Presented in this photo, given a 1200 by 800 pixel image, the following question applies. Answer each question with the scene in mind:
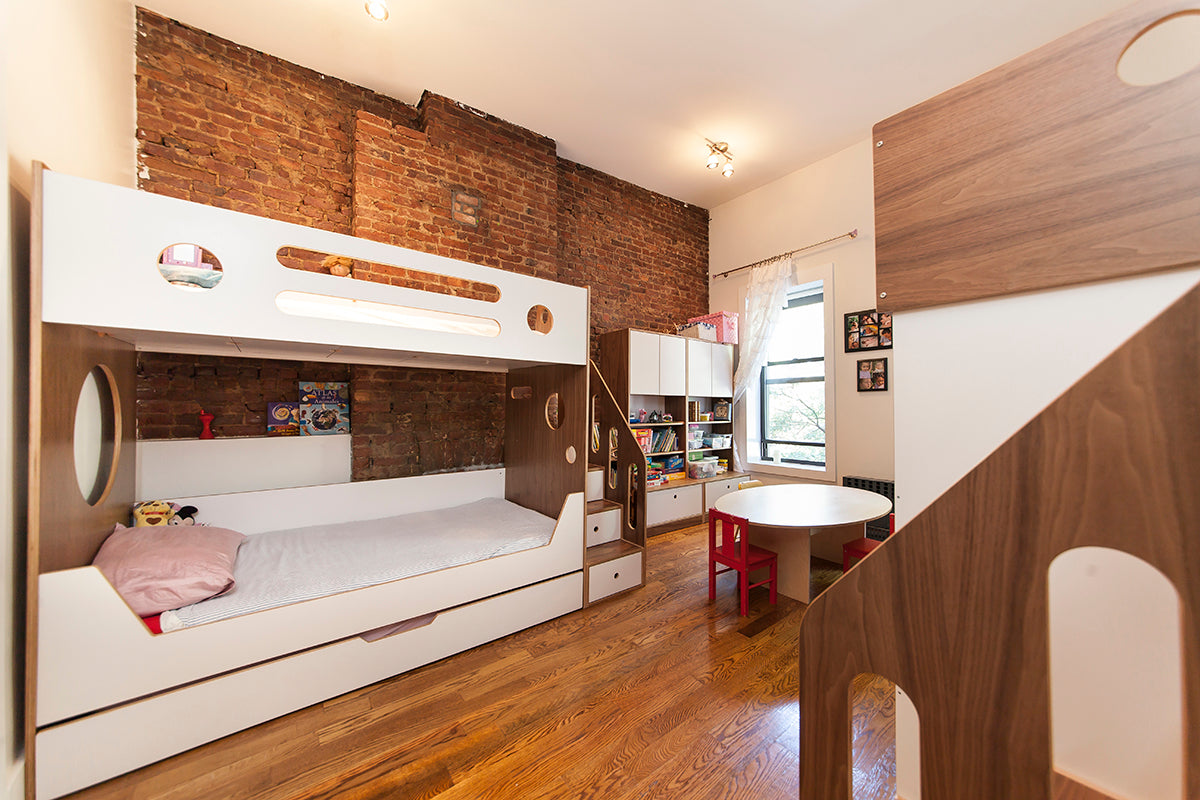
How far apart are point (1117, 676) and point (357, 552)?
2.40 metres

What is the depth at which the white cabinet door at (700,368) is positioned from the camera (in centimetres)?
411

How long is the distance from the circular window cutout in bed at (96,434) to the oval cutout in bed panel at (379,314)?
2.31 feet

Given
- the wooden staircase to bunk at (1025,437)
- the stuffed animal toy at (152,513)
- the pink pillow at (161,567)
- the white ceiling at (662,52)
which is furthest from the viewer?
the white ceiling at (662,52)

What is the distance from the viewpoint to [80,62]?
1612mm

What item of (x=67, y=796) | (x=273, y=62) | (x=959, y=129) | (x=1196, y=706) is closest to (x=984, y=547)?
(x=1196, y=706)

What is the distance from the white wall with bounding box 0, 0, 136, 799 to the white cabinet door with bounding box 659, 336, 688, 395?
345 centimetres

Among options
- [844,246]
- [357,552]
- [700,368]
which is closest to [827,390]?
[700,368]

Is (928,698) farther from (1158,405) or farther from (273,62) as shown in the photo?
(273,62)

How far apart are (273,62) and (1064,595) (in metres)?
4.22

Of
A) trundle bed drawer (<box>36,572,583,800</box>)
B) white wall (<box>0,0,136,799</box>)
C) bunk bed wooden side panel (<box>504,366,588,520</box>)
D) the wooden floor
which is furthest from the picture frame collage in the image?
white wall (<box>0,0,136,799</box>)

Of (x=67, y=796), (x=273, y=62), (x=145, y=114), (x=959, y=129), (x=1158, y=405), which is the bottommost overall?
(x=67, y=796)

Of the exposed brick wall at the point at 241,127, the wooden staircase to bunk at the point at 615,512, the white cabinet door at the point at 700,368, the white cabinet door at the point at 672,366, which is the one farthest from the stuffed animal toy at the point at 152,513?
the white cabinet door at the point at 700,368

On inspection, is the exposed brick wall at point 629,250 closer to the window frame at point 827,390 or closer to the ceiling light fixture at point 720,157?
the ceiling light fixture at point 720,157

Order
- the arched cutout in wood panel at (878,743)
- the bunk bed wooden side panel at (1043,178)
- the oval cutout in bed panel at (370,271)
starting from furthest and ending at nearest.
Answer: the oval cutout in bed panel at (370,271) → the arched cutout in wood panel at (878,743) → the bunk bed wooden side panel at (1043,178)
